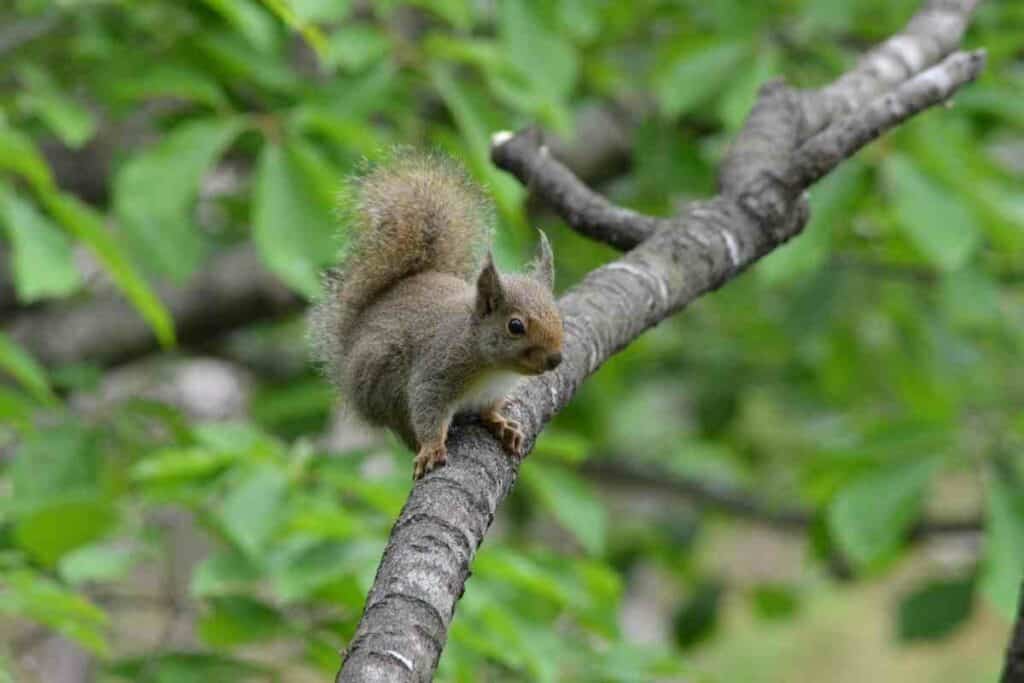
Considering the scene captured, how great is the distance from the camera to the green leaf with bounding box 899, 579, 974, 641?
385 cm

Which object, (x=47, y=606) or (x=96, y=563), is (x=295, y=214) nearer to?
(x=96, y=563)

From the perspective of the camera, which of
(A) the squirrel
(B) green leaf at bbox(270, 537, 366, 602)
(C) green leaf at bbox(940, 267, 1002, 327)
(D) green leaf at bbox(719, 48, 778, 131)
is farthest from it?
(C) green leaf at bbox(940, 267, 1002, 327)

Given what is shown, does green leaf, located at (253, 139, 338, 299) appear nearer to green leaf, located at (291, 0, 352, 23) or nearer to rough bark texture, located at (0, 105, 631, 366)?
green leaf, located at (291, 0, 352, 23)

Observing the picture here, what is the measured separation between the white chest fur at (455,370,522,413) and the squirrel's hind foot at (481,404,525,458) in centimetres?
10

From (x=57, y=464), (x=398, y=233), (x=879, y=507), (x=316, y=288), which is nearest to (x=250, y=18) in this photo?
(x=316, y=288)

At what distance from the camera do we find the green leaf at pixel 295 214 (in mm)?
2656

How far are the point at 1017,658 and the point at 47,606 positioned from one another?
1.28 m

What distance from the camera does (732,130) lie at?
10.3 feet

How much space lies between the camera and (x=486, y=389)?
1.83 m

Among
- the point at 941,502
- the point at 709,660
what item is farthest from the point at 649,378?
the point at 941,502

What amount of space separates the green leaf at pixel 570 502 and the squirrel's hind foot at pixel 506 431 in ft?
4.41

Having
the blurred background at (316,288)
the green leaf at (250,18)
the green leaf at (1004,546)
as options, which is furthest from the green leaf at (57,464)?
the green leaf at (1004,546)

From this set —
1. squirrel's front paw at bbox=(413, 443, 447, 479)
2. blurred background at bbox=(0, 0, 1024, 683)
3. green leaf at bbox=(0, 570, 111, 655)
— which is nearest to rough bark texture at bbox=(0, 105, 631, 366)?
blurred background at bbox=(0, 0, 1024, 683)

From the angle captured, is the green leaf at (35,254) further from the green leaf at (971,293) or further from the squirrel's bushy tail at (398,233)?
the green leaf at (971,293)
